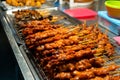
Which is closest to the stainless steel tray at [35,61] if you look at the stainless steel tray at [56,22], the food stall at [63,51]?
the food stall at [63,51]

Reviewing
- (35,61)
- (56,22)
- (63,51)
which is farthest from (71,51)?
(56,22)

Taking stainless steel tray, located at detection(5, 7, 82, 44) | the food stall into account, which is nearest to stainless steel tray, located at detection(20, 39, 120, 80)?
the food stall

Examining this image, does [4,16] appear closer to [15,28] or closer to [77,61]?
[15,28]

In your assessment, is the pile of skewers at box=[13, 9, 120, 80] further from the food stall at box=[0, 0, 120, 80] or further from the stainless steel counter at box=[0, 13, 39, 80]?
the stainless steel counter at box=[0, 13, 39, 80]

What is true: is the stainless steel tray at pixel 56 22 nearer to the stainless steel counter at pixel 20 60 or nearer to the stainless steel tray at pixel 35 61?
the stainless steel counter at pixel 20 60

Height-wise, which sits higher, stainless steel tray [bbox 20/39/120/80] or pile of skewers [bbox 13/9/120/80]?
pile of skewers [bbox 13/9/120/80]

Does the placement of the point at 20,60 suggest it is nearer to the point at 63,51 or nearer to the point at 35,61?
the point at 35,61

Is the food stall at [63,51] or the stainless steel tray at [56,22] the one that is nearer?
the food stall at [63,51]
